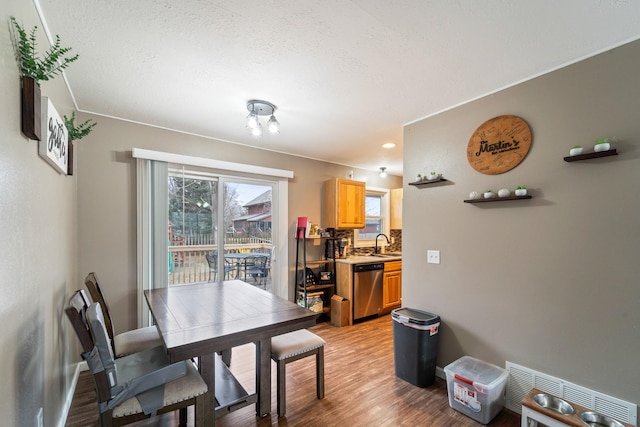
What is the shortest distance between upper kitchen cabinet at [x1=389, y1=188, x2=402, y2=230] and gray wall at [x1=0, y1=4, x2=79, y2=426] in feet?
16.0

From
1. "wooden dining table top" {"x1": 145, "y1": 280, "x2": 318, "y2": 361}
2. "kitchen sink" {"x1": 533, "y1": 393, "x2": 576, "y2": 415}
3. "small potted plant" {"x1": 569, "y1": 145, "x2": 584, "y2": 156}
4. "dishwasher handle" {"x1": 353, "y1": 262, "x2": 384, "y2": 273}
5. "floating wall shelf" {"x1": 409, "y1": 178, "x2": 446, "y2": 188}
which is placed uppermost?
"small potted plant" {"x1": 569, "y1": 145, "x2": 584, "y2": 156}

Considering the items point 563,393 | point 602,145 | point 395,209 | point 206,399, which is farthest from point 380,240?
point 206,399

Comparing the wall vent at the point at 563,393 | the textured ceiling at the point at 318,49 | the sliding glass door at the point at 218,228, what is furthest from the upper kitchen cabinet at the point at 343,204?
the wall vent at the point at 563,393

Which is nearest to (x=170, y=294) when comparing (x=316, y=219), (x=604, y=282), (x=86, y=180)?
(x=86, y=180)

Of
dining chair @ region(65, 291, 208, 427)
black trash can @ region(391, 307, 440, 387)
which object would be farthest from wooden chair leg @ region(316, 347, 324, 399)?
dining chair @ region(65, 291, 208, 427)

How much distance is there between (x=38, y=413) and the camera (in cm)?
133

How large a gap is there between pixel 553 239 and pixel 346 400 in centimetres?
199

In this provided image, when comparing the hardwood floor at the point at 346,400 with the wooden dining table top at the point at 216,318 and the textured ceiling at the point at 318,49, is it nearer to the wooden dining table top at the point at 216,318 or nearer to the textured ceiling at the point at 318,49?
the wooden dining table top at the point at 216,318

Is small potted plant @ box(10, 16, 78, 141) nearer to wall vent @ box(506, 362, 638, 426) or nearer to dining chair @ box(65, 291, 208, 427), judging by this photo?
dining chair @ box(65, 291, 208, 427)

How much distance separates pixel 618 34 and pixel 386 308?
3882mm

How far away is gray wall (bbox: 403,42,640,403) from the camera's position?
1628 mm

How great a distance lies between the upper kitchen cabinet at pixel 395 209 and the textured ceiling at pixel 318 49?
2.95 metres

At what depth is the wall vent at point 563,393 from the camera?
1.60m

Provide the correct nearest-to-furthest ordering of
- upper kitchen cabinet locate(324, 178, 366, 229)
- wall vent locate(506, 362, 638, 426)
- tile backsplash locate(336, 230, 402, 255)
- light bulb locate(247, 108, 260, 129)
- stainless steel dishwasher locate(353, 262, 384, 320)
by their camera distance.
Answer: wall vent locate(506, 362, 638, 426) < light bulb locate(247, 108, 260, 129) < stainless steel dishwasher locate(353, 262, 384, 320) < upper kitchen cabinet locate(324, 178, 366, 229) < tile backsplash locate(336, 230, 402, 255)
